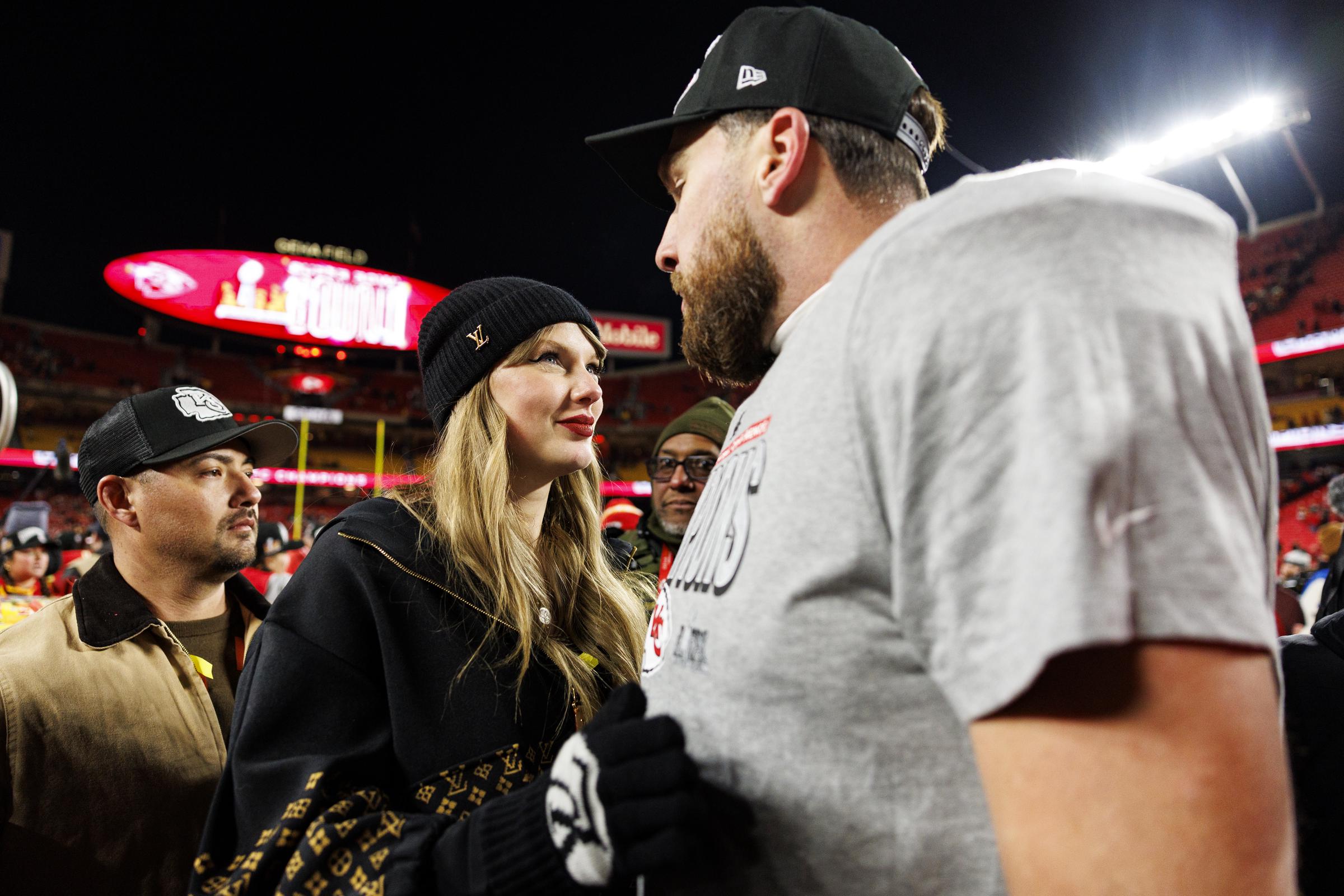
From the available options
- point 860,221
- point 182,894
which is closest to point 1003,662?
point 860,221

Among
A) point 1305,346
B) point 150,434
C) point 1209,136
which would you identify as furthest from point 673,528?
point 1305,346

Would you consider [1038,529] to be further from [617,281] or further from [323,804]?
[617,281]

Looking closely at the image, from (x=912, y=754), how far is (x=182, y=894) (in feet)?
8.24

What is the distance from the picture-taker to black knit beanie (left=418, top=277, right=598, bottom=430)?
2.21m

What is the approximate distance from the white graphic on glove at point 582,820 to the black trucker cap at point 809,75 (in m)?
0.96

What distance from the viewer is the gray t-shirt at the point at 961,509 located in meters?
0.56

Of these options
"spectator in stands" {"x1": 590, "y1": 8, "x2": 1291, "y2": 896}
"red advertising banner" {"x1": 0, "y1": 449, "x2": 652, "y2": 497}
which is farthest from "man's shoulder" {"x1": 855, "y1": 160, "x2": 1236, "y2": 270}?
"red advertising banner" {"x1": 0, "y1": 449, "x2": 652, "y2": 497}

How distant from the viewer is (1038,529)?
560 mm

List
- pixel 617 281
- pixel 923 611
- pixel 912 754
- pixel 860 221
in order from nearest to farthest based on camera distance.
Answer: pixel 923 611 < pixel 912 754 < pixel 860 221 < pixel 617 281

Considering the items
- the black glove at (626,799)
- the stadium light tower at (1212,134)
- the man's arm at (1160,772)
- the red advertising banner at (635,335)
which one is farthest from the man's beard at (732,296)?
the red advertising banner at (635,335)

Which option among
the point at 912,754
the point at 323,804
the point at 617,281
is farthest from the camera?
the point at 617,281

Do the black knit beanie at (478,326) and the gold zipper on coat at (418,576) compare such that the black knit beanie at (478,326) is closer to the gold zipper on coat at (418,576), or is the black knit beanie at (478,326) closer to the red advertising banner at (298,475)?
the gold zipper on coat at (418,576)

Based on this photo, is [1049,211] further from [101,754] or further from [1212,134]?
[1212,134]

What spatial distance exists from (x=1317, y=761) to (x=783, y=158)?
1266 millimetres
